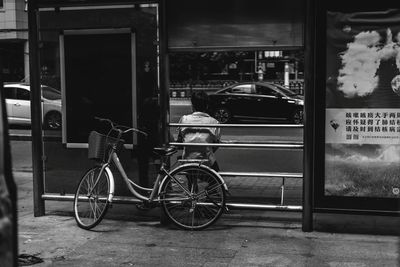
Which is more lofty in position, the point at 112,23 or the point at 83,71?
the point at 112,23

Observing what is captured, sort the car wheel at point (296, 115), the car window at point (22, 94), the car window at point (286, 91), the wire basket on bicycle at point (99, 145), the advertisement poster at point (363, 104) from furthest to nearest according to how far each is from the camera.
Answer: the car window at point (22, 94) < the car window at point (286, 91) < the car wheel at point (296, 115) < the wire basket on bicycle at point (99, 145) < the advertisement poster at point (363, 104)

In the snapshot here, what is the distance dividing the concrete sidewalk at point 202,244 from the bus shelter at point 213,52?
303mm

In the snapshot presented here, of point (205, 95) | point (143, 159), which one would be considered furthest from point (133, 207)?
point (205, 95)

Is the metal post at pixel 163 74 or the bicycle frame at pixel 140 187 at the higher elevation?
the metal post at pixel 163 74

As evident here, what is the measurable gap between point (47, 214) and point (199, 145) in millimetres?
2201

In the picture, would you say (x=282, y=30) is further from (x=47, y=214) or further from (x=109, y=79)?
(x=47, y=214)

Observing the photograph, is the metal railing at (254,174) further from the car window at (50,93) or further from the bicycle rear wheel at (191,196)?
the car window at (50,93)

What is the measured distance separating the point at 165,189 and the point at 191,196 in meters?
0.30

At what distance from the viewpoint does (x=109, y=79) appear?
722cm

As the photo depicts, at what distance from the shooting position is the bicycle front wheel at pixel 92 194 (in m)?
6.61

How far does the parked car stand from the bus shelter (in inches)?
317

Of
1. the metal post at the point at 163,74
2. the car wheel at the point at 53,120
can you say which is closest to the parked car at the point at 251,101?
the car wheel at the point at 53,120

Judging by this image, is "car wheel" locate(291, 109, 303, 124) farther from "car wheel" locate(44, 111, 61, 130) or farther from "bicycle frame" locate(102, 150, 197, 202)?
"bicycle frame" locate(102, 150, 197, 202)

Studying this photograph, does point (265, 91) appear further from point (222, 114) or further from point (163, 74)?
point (163, 74)
